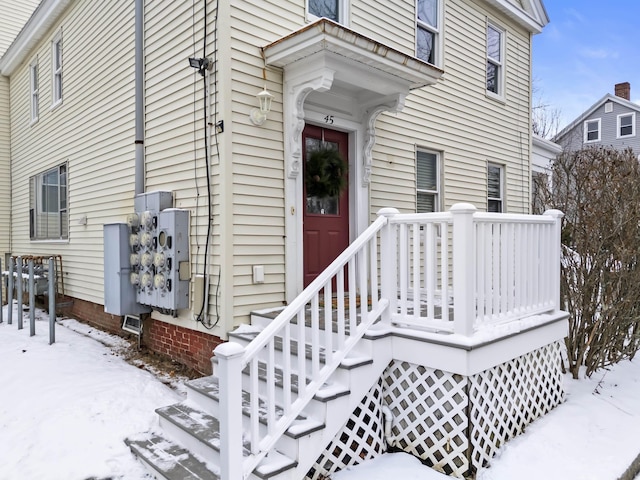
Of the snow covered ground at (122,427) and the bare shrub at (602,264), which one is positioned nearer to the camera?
the snow covered ground at (122,427)

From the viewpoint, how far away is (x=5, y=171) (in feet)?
36.4

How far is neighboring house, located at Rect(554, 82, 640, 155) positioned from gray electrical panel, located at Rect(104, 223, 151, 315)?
20.4 metres

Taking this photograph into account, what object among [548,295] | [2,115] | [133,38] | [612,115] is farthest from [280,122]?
[612,115]

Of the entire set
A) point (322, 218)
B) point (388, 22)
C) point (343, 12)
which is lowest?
point (322, 218)

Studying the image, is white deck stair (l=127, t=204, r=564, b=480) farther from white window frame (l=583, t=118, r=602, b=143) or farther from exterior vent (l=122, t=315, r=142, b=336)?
white window frame (l=583, t=118, r=602, b=143)

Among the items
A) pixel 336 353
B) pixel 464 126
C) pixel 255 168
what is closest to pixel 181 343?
pixel 255 168

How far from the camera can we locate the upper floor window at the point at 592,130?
2202 cm

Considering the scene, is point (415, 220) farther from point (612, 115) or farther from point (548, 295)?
point (612, 115)

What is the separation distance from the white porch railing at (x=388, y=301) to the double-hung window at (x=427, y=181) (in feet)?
8.52

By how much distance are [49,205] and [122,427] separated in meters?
6.98

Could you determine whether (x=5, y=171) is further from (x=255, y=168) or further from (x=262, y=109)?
(x=262, y=109)

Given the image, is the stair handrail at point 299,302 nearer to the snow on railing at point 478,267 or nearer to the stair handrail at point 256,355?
the stair handrail at point 256,355

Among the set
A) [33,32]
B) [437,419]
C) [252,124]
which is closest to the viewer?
[437,419]

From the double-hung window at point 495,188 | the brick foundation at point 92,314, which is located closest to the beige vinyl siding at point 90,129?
the brick foundation at point 92,314
